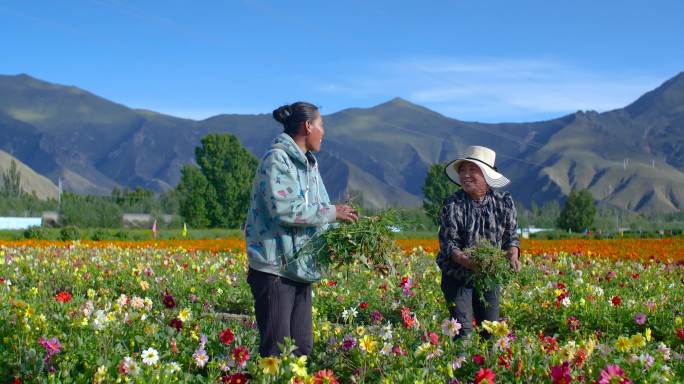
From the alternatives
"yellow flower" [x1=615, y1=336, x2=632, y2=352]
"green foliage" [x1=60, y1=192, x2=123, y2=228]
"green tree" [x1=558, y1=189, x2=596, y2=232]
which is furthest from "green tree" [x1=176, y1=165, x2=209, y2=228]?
"yellow flower" [x1=615, y1=336, x2=632, y2=352]

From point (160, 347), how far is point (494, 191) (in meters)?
2.73

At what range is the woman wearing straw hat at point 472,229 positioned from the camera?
208 inches

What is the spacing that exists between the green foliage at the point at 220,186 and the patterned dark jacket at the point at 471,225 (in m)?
46.0

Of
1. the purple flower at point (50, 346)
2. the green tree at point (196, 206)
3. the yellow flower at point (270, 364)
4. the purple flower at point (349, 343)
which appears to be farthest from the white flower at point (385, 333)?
the green tree at point (196, 206)

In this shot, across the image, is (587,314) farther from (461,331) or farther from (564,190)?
(564,190)

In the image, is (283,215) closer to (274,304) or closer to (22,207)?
(274,304)

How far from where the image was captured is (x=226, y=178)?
184ft

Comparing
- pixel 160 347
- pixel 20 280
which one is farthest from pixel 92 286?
pixel 160 347

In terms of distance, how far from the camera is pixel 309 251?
4.22m

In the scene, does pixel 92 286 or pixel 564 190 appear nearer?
pixel 92 286

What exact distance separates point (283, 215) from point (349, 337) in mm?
1248

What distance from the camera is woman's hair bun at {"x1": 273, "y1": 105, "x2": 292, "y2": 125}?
4355 millimetres

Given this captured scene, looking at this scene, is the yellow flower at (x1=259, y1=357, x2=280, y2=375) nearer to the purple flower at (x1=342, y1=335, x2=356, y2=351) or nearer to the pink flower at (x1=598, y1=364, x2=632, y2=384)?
the purple flower at (x1=342, y1=335, x2=356, y2=351)

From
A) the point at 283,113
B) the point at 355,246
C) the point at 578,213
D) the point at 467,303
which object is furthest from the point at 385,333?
the point at 578,213
